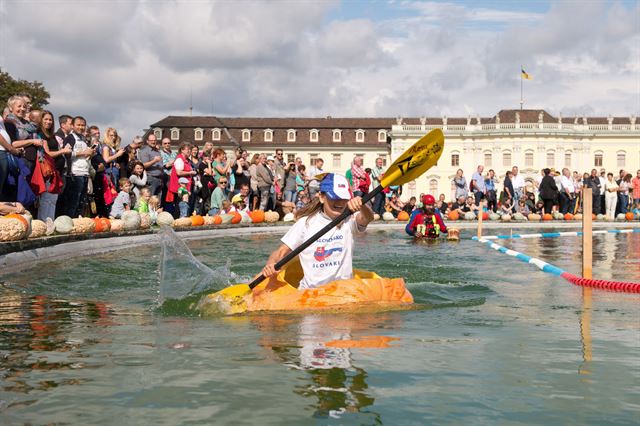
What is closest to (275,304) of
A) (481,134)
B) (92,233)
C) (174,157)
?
(92,233)

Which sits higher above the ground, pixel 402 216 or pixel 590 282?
pixel 402 216

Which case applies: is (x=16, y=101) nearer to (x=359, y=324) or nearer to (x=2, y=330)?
(x=2, y=330)

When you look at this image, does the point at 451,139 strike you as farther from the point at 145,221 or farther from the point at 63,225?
the point at 63,225

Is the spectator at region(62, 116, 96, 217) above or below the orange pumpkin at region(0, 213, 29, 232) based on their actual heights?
above

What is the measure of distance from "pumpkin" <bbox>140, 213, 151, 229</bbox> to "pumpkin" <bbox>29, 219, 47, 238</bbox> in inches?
173

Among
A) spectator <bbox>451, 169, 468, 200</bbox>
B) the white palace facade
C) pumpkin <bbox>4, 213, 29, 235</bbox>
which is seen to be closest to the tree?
spectator <bbox>451, 169, 468, 200</bbox>

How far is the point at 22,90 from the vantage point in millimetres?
46188

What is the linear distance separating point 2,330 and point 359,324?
2497 mm

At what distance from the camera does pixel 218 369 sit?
4.67m

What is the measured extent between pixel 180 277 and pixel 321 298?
186 cm

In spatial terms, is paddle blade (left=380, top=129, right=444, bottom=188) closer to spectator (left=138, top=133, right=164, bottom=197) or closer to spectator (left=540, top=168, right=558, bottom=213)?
spectator (left=138, top=133, right=164, bottom=197)

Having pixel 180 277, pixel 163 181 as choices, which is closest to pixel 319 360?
pixel 180 277

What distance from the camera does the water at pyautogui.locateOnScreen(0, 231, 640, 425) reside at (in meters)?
3.81

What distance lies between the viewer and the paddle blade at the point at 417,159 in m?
8.70
